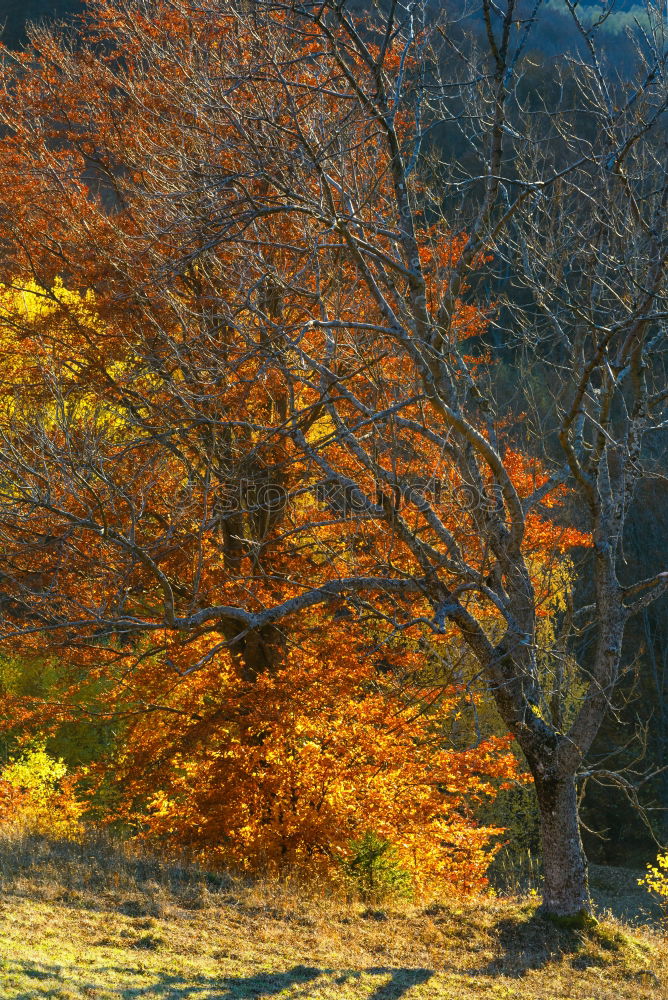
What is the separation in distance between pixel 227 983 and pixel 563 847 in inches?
149

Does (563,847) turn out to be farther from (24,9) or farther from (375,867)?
(24,9)

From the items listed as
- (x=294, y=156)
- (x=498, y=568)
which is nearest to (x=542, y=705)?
(x=498, y=568)

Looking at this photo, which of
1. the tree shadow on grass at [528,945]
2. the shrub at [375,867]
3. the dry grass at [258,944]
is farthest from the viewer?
the shrub at [375,867]

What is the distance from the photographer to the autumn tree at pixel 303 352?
6.98m

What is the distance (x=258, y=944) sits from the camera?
675 centimetres

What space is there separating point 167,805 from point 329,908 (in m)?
3.05

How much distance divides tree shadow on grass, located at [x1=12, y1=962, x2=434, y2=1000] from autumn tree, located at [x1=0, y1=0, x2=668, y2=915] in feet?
6.57

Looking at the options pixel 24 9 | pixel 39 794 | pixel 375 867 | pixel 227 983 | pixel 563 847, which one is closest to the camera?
pixel 227 983

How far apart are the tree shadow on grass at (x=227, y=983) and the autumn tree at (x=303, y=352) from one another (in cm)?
200

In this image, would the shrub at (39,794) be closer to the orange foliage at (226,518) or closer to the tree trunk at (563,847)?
the orange foliage at (226,518)

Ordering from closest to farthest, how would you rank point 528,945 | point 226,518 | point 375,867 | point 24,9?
point 528,945 → point 226,518 → point 375,867 → point 24,9

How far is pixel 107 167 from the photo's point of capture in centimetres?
1148

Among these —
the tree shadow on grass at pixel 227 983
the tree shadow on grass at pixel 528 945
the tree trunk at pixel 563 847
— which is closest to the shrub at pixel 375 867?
the tree shadow on grass at pixel 528 945

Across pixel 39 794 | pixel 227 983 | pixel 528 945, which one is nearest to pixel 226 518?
pixel 227 983
